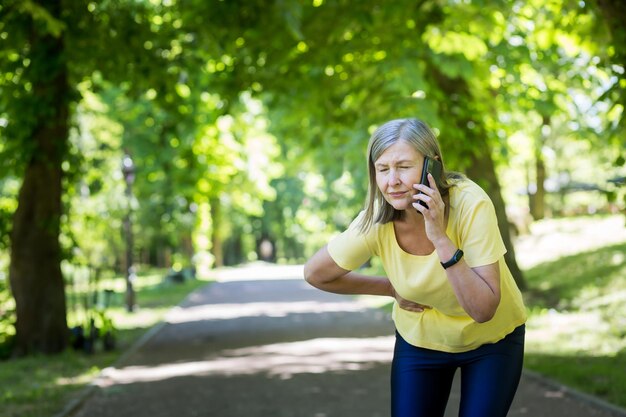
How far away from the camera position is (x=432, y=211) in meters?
3.21

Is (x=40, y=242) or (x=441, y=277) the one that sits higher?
(x=40, y=242)

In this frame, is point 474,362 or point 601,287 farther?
point 601,287

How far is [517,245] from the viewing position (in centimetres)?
3125

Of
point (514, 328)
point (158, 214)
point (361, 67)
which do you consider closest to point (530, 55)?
point (361, 67)

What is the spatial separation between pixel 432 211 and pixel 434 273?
356 millimetres

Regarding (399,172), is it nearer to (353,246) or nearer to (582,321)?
(353,246)

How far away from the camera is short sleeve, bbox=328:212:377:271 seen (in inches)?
141

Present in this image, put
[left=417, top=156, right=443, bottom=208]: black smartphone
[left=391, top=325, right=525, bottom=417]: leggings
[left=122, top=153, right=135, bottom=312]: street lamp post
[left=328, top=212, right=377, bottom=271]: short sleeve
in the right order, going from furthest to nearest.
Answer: [left=122, top=153, right=135, bottom=312]: street lamp post → [left=328, top=212, right=377, bottom=271]: short sleeve → [left=391, top=325, right=525, bottom=417]: leggings → [left=417, top=156, right=443, bottom=208]: black smartphone

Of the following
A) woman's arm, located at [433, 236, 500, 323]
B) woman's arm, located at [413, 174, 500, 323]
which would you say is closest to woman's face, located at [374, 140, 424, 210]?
woman's arm, located at [413, 174, 500, 323]

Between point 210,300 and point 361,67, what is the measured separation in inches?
613

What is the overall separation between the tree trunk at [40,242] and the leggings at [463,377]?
36.9 ft

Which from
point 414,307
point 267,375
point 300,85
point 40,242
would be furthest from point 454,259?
point 40,242

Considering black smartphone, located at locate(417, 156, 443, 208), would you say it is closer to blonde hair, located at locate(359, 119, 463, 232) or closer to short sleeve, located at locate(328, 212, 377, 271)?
blonde hair, located at locate(359, 119, 463, 232)

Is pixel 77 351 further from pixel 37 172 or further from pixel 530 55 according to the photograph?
pixel 530 55
